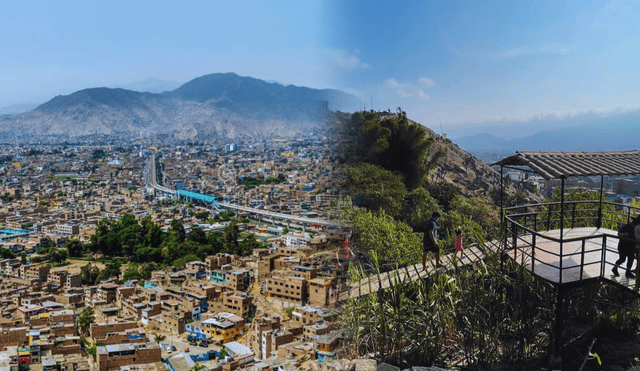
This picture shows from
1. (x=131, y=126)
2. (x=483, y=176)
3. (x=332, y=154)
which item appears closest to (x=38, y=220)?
(x=483, y=176)

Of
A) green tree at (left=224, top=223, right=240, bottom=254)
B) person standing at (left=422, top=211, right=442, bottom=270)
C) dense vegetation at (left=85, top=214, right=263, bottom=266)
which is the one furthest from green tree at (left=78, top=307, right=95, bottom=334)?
person standing at (left=422, top=211, right=442, bottom=270)

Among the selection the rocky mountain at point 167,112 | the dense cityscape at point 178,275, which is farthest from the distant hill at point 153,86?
the dense cityscape at point 178,275

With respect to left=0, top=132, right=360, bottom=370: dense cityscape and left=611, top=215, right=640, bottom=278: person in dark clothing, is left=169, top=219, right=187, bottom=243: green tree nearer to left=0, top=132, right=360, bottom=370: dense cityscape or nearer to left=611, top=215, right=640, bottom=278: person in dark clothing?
left=0, top=132, right=360, bottom=370: dense cityscape

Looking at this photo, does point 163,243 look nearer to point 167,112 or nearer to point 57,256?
point 57,256

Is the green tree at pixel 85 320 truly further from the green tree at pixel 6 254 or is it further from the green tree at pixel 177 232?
the green tree at pixel 6 254

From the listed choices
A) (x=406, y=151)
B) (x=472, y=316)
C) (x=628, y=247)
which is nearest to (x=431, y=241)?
(x=472, y=316)

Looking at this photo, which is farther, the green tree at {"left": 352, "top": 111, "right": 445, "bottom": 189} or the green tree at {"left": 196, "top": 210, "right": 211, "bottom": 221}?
the green tree at {"left": 196, "top": 210, "right": 211, "bottom": 221}

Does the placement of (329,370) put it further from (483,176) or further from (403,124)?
(483,176)
